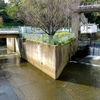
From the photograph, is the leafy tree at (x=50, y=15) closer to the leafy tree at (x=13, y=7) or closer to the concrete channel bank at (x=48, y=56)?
the concrete channel bank at (x=48, y=56)

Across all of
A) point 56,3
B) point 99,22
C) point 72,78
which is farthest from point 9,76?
point 99,22

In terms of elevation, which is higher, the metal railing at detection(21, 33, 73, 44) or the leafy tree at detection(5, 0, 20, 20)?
the leafy tree at detection(5, 0, 20, 20)

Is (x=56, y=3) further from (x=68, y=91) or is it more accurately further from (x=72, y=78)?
(x=68, y=91)

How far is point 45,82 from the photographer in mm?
13453

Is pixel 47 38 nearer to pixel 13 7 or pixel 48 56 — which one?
pixel 48 56

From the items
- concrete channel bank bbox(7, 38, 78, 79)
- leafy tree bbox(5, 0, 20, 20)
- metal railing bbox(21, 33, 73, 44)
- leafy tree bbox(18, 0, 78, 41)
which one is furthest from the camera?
leafy tree bbox(5, 0, 20, 20)

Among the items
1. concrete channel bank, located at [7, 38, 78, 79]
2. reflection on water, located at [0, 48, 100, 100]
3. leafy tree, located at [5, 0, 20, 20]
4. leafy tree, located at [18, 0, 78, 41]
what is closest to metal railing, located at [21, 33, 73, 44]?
concrete channel bank, located at [7, 38, 78, 79]

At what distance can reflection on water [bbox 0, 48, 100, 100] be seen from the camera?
1102cm

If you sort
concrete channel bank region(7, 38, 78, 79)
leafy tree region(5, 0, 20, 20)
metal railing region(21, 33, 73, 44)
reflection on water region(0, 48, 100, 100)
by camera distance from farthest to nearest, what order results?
leafy tree region(5, 0, 20, 20), metal railing region(21, 33, 73, 44), concrete channel bank region(7, 38, 78, 79), reflection on water region(0, 48, 100, 100)

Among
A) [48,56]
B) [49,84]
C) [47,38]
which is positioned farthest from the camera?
[47,38]

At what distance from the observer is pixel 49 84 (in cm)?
1299

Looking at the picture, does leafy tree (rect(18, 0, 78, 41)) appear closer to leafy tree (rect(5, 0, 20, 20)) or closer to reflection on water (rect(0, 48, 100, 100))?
reflection on water (rect(0, 48, 100, 100))

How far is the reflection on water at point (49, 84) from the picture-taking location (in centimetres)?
1102

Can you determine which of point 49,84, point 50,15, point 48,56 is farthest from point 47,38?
point 49,84
